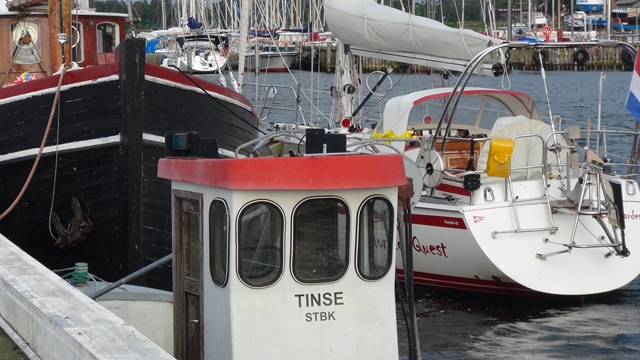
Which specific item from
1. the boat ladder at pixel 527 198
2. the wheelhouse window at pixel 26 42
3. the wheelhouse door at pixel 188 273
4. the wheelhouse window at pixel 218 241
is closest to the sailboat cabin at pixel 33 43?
the wheelhouse window at pixel 26 42

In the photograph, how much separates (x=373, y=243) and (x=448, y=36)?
8.34 m

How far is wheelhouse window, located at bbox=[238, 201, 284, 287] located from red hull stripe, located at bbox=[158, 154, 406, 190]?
0.19 m

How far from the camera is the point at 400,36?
14.6 m

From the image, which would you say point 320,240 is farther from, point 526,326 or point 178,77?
point 526,326

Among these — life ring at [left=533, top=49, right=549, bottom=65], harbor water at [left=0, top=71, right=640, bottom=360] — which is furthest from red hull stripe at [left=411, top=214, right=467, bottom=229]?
life ring at [left=533, top=49, right=549, bottom=65]

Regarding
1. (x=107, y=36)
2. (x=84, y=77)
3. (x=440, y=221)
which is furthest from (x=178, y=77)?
(x=440, y=221)

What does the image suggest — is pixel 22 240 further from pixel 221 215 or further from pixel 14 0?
pixel 221 215

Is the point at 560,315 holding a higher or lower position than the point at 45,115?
lower

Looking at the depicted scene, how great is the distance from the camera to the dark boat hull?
10344mm

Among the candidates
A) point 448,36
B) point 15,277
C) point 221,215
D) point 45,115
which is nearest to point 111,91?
point 45,115

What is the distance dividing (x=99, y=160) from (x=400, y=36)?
19.0 ft

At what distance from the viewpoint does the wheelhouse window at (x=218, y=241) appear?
5.94 m

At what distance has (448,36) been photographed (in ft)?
45.9

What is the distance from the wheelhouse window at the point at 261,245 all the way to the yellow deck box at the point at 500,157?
5.76 metres
